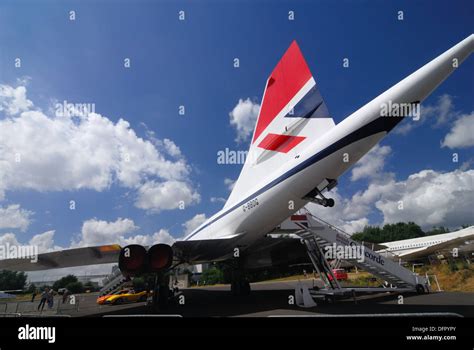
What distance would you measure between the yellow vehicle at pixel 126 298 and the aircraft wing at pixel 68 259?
5918mm

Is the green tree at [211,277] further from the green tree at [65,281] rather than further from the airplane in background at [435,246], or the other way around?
the airplane in background at [435,246]

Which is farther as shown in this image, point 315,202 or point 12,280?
point 12,280

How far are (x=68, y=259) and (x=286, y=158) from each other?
298 inches

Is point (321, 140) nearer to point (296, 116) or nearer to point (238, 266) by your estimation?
point (296, 116)

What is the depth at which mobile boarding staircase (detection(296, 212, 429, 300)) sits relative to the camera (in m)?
10.3

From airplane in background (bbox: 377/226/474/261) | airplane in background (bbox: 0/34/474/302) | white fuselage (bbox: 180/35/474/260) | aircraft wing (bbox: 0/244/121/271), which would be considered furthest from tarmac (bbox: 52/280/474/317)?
airplane in background (bbox: 377/226/474/261)

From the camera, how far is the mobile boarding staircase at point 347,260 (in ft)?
33.7

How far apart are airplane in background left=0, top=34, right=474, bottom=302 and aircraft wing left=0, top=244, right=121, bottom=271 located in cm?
3

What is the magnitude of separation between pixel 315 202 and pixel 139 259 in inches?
188

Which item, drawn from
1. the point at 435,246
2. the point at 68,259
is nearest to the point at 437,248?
the point at 435,246

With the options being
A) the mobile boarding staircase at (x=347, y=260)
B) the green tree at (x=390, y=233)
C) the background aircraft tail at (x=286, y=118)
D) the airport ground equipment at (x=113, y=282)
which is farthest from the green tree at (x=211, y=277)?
the green tree at (x=390, y=233)
